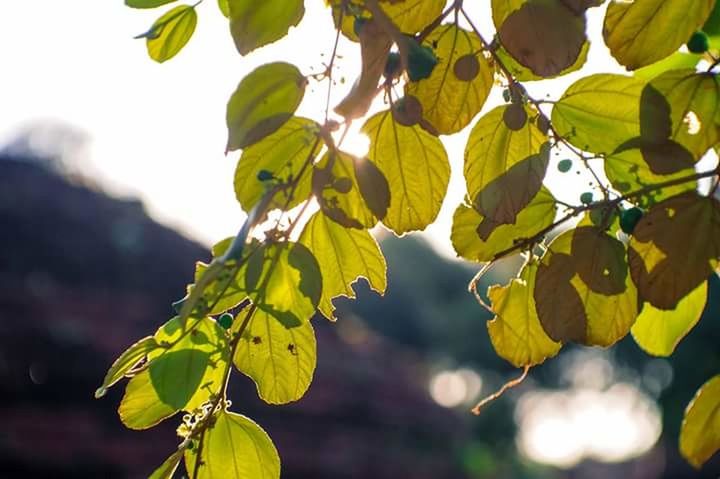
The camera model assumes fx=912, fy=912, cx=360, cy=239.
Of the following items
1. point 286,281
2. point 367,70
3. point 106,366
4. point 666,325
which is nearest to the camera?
point 367,70

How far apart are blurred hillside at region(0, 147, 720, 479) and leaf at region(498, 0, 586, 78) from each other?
4.39 metres

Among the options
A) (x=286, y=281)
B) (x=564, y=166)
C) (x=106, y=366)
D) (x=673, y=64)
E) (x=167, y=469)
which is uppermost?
(x=106, y=366)

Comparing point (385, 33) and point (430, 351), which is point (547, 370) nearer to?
point (430, 351)

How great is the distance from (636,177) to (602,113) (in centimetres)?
5

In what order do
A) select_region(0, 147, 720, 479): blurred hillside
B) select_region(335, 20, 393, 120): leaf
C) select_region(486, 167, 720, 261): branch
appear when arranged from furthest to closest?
1. select_region(0, 147, 720, 479): blurred hillside
2. select_region(486, 167, 720, 261): branch
3. select_region(335, 20, 393, 120): leaf

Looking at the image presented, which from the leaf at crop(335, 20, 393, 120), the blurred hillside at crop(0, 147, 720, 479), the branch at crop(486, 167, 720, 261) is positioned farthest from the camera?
the blurred hillside at crop(0, 147, 720, 479)

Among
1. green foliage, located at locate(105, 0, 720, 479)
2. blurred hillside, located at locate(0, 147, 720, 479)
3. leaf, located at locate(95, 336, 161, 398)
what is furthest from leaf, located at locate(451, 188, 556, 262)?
blurred hillside, located at locate(0, 147, 720, 479)

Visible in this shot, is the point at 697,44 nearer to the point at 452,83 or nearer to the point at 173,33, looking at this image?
the point at 452,83

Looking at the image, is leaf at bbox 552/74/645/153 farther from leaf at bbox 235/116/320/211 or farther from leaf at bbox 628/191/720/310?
leaf at bbox 235/116/320/211

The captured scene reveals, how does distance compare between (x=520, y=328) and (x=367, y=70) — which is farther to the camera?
(x=520, y=328)

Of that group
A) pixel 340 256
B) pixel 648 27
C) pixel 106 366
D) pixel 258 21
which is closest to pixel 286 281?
pixel 340 256

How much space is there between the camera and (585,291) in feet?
1.94

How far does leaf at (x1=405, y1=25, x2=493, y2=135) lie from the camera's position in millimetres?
594

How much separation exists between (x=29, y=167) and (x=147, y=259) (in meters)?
1.00
